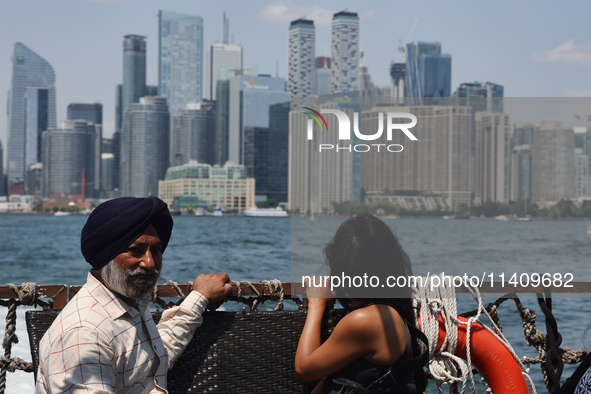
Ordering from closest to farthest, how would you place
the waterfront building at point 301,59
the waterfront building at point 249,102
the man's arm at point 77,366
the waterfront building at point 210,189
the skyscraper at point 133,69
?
the man's arm at point 77,366, the waterfront building at point 210,189, the waterfront building at point 249,102, the skyscraper at point 133,69, the waterfront building at point 301,59

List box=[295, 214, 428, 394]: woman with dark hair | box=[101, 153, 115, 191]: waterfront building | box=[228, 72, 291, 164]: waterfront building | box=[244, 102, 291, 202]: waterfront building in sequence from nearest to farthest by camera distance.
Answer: box=[295, 214, 428, 394]: woman with dark hair
box=[244, 102, 291, 202]: waterfront building
box=[228, 72, 291, 164]: waterfront building
box=[101, 153, 115, 191]: waterfront building

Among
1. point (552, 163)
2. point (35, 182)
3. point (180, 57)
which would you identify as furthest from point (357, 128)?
point (180, 57)

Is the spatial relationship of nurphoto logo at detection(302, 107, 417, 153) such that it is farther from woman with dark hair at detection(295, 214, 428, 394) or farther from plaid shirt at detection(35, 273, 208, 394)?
plaid shirt at detection(35, 273, 208, 394)

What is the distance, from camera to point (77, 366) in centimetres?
139

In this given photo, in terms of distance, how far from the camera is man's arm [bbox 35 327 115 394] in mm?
1388

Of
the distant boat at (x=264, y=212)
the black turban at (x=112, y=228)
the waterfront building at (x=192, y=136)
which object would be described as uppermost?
the waterfront building at (x=192, y=136)

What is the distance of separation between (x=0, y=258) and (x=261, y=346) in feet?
106

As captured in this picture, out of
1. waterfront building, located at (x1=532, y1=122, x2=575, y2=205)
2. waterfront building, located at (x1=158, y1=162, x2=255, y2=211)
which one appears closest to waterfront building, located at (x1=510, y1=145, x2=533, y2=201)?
waterfront building, located at (x1=532, y1=122, x2=575, y2=205)

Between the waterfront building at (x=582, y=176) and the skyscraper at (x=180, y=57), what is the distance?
5889 inches

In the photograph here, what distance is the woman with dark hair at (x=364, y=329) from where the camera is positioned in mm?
1749

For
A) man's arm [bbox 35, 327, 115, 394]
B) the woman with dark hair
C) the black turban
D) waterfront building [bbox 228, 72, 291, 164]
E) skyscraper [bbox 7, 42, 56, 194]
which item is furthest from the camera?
skyscraper [bbox 7, 42, 56, 194]

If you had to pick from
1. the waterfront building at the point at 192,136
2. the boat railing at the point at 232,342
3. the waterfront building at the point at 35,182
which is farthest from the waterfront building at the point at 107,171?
the boat railing at the point at 232,342

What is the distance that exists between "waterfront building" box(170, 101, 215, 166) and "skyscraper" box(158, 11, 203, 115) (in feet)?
74.1

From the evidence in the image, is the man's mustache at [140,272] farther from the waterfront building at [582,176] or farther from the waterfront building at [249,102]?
the waterfront building at [249,102]
